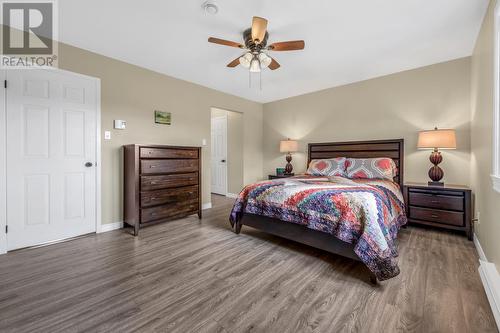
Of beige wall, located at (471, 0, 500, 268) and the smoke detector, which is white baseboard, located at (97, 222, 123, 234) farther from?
beige wall, located at (471, 0, 500, 268)

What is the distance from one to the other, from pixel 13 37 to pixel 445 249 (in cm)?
543

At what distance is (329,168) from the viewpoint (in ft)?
12.8

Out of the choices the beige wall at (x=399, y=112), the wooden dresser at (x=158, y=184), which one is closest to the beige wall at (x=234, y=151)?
the beige wall at (x=399, y=112)

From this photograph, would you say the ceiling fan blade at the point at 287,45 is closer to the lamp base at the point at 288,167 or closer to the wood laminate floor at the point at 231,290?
the wood laminate floor at the point at 231,290

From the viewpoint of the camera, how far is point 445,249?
2482mm

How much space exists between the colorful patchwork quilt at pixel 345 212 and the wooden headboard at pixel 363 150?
40.9 inches

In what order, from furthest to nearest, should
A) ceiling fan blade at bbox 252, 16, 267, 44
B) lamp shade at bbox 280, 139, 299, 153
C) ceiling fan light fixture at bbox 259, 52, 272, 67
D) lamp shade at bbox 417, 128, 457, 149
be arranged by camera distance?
lamp shade at bbox 280, 139, 299, 153, lamp shade at bbox 417, 128, 457, 149, ceiling fan light fixture at bbox 259, 52, 272, 67, ceiling fan blade at bbox 252, 16, 267, 44

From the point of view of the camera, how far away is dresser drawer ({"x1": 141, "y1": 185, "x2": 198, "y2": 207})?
3098mm

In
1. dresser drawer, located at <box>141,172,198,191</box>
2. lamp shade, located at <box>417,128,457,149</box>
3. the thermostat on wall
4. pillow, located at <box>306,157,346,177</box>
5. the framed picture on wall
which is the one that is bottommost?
dresser drawer, located at <box>141,172,198,191</box>

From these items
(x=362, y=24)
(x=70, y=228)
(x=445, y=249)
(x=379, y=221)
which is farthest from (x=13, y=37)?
(x=445, y=249)

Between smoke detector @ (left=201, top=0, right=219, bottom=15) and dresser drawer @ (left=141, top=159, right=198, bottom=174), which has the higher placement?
smoke detector @ (left=201, top=0, right=219, bottom=15)

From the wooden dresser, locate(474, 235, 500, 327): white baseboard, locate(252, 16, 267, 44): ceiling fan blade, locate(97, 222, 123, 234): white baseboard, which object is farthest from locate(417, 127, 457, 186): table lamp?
locate(97, 222, 123, 234): white baseboard

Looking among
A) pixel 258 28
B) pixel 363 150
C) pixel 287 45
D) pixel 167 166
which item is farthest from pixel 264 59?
pixel 363 150

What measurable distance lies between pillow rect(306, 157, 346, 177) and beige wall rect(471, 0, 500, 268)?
5.34 ft
